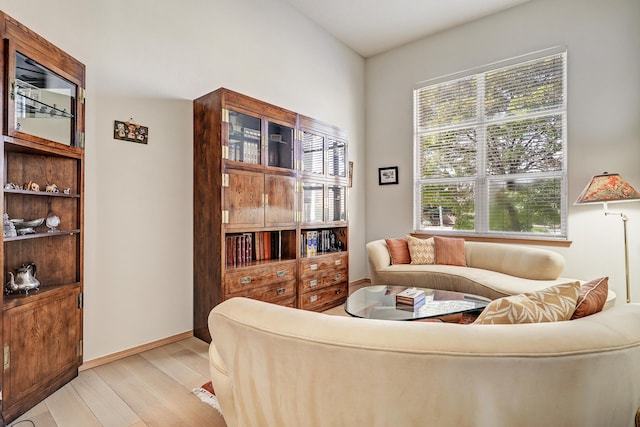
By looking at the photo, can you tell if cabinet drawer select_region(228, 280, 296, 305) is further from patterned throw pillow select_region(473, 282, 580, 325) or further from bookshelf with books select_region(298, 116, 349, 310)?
patterned throw pillow select_region(473, 282, 580, 325)

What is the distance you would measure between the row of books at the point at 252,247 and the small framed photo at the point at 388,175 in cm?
224

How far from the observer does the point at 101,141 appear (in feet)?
7.82

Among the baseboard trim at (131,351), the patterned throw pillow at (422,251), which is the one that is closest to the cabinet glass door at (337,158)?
the patterned throw pillow at (422,251)

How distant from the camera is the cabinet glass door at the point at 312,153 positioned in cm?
351

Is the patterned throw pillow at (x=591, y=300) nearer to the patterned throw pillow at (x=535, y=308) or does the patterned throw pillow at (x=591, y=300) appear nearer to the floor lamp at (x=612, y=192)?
the patterned throw pillow at (x=535, y=308)

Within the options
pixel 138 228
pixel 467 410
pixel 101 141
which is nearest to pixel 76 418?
pixel 138 228

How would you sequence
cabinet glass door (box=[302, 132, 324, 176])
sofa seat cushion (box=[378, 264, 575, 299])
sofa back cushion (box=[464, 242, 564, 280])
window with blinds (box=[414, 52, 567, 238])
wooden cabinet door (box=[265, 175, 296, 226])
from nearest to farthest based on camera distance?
1. sofa seat cushion (box=[378, 264, 575, 299])
2. wooden cabinet door (box=[265, 175, 296, 226])
3. sofa back cushion (box=[464, 242, 564, 280])
4. cabinet glass door (box=[302, 132, 324, 176])
5. window with blinds (box=[414, 52, 567, 238])

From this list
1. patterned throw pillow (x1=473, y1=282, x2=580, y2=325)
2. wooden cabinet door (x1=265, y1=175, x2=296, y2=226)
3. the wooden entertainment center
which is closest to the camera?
patterned throw pillow (x1=473, y1=282, x2=580, y2=325)

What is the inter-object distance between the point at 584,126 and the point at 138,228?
4569mm

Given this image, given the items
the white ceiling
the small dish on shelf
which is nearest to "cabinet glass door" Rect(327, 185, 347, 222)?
the white ceiling

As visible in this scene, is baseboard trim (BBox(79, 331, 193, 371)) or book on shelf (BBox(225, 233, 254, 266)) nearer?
baseboard trim (BBox(79, 331, 193, 371))

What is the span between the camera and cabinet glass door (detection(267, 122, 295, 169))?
3148 millimetres

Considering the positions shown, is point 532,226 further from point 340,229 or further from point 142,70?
point 142,70

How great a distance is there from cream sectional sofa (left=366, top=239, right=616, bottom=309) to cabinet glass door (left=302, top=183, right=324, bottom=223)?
804 mm
